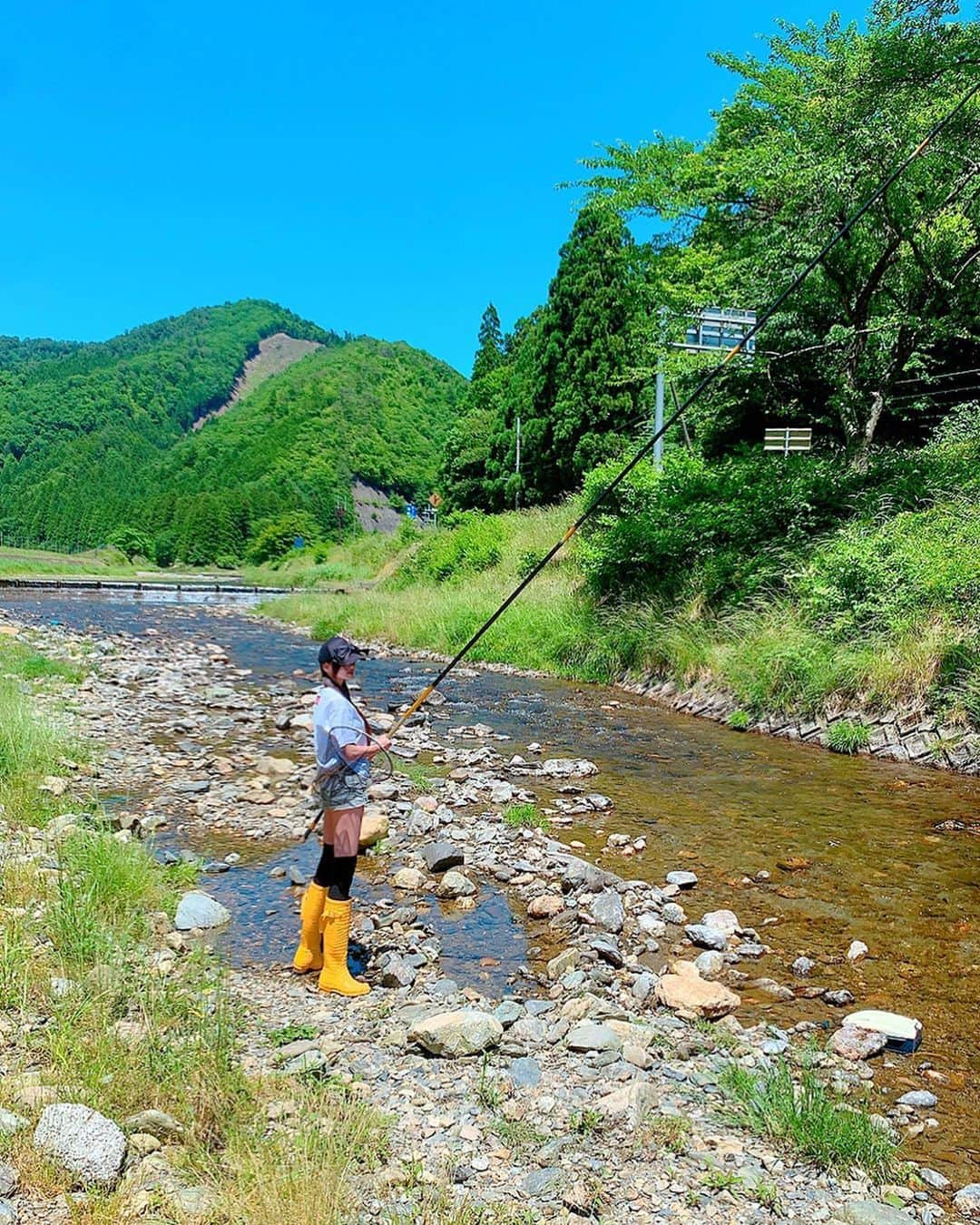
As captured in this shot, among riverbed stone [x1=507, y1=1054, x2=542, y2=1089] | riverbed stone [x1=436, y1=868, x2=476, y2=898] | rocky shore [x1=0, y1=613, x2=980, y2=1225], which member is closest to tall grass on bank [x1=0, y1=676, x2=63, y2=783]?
rocky shore [x1=0, y1=613, x2=980, y2=1225]

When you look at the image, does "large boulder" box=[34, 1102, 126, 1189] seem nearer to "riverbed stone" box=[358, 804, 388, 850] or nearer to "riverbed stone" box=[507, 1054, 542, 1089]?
"riverbed stone" box=[507, 1054, 542, 1089]

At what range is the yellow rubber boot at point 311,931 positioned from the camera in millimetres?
4984

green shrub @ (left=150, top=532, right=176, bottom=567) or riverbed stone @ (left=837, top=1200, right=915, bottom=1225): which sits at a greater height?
green shrub @ (left=150, top=532, right=176, bottom=567)

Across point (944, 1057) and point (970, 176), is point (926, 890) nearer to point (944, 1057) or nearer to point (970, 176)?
point (944, 1057)

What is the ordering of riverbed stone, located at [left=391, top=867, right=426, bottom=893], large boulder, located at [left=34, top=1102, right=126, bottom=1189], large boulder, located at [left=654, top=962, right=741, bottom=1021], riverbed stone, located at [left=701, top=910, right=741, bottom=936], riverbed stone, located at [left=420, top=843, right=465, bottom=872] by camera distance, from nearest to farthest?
large boulder, located at [left=34, top=1102, right=126, bottom=1189]
large boulder, located at [left=654, top=962, right=741, bottom=1021]
riverbed stone, located at [left=701, top=910, right=741, bottom=936]
riverbed stone, located at [left=391, top=867, right=426, bottom=893]
riverbed stone, located at [left=420, top=843, right=465, bottom=872]

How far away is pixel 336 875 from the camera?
4930 millimetres

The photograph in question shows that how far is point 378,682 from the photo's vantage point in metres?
17.0

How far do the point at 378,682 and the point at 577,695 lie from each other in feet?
13.3

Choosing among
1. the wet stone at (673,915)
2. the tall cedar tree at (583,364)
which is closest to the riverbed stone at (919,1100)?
the wet stone at (673,915)

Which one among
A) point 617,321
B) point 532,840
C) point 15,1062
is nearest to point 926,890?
point 532,840

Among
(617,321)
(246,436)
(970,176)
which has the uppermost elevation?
(246,436)

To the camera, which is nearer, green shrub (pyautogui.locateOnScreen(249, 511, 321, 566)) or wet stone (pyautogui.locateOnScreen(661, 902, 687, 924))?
wet stone (pyautogui.locateOnScreen(661, 902, 687, 924))

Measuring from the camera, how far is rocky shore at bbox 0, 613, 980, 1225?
3053 mm

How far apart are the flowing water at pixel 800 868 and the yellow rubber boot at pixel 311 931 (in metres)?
0.33
